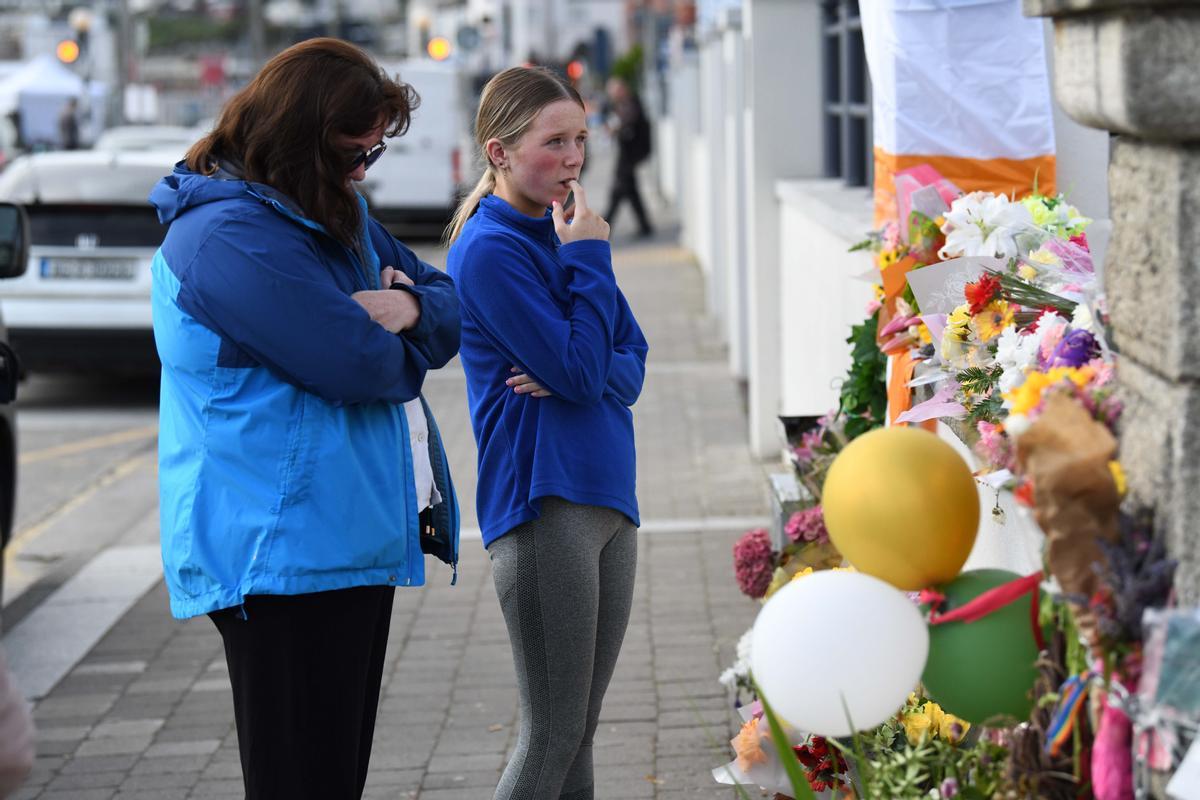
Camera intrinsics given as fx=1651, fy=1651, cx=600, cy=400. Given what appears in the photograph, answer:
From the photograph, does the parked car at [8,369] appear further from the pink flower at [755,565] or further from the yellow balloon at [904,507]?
the yellow balloon at [904,507]

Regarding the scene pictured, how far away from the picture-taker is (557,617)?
316cm

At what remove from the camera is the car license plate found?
35.4 ft

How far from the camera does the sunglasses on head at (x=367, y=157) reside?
2961 mm

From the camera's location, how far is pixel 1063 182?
182 inches

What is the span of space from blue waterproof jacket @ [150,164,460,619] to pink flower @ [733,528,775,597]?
1869 mm

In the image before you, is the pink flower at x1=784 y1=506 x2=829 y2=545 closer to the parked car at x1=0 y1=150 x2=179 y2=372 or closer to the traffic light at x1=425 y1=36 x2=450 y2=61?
the parked car at x1=0 y1=150 x2=179 y2=372

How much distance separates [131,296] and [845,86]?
5.27 m

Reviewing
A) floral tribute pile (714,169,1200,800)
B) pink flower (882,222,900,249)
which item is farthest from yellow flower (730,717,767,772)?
pink flower (882,222,900,249)

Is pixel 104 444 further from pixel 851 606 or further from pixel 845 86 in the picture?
pixel 851 606

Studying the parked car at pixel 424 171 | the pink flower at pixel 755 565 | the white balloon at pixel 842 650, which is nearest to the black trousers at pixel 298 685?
the white balloon at pixel 842 650

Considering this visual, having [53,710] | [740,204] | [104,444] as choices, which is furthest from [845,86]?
[104,444]

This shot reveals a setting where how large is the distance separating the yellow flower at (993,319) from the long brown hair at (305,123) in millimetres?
1230

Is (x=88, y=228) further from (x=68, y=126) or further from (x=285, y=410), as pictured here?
(x=68, y=126)

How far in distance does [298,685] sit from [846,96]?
217 inches
